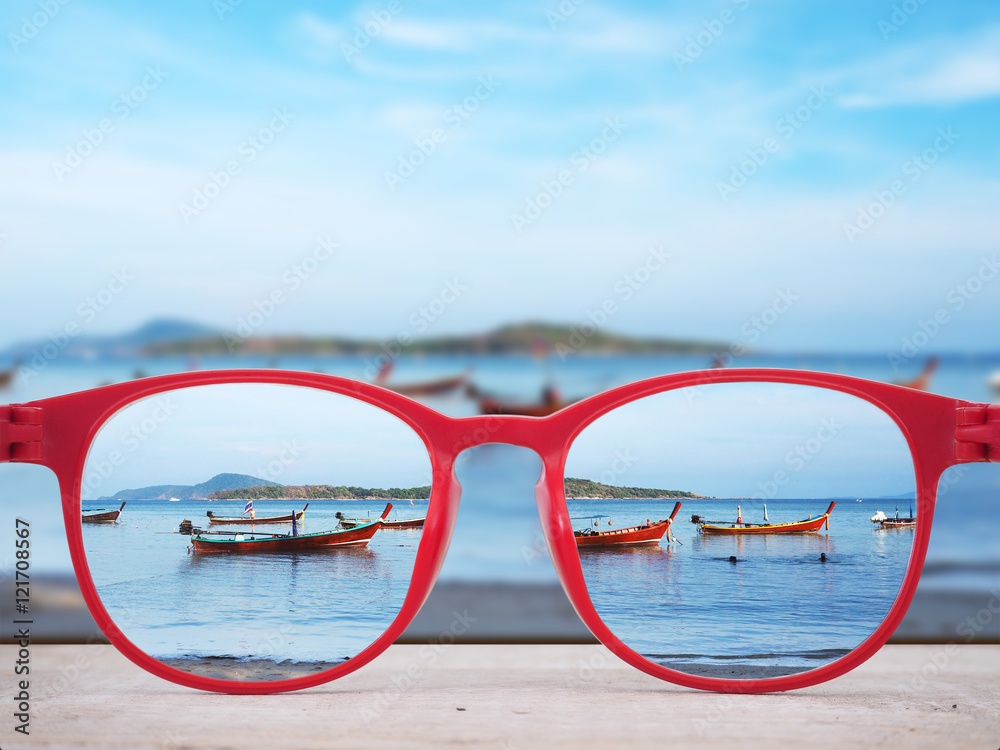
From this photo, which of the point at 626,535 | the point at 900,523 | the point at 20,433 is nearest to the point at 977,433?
the point at 900,523

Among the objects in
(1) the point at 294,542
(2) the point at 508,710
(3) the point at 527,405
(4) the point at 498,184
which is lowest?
(2) the point at 508,710

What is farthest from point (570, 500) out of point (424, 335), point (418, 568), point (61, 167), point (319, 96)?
point (61, 167)

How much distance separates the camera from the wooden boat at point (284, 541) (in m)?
0.66

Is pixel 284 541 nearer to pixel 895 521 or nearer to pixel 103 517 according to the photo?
pixel 103 517

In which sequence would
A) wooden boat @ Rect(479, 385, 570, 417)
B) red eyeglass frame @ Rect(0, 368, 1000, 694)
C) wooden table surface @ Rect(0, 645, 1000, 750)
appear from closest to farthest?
wooden table surface @ Rect(0, 645, 1000, 750), red eyeglass frame @ Rect(0, 368, 1000, 694), wooden boat @ Rect(479, 385, 570, 417)

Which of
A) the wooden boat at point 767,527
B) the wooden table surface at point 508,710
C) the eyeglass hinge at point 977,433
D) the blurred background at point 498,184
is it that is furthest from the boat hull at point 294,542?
the eyeglass hinge at point 977,433

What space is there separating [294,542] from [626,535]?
287 millimetres

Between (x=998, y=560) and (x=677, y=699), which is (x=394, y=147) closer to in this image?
(x=677, y=699)

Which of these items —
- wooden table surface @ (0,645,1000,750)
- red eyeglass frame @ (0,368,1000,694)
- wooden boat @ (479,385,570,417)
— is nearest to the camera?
wooden table surface @ (0,645,1000,750)

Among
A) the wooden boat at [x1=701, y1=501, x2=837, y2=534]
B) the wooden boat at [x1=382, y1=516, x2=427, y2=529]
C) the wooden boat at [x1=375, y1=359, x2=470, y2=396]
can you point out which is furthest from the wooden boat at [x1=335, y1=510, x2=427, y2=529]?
the wooden boat at [x1=375, y1=359, x2=470, y2=396]

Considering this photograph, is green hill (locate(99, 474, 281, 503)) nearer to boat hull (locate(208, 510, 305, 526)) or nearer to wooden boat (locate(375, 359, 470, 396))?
boat hull (locate(208, 510, 305, 526))

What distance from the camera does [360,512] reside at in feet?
2.17

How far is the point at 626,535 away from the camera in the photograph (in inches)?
26.0

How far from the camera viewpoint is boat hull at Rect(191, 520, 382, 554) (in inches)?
25.8
